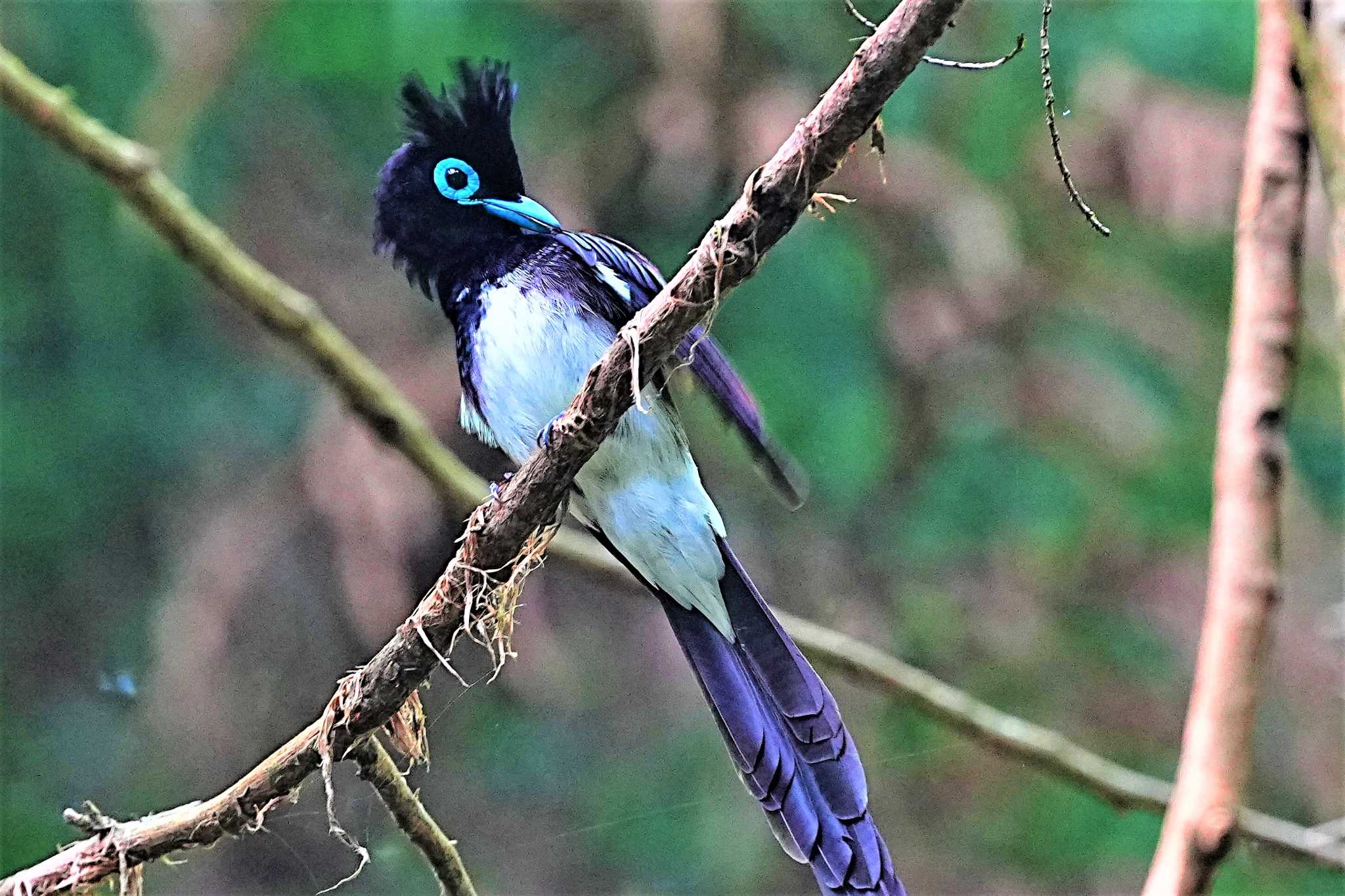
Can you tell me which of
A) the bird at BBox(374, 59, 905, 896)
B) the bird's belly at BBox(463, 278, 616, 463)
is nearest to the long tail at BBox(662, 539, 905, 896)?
the bird at BBox(374, 59, 905, 896)

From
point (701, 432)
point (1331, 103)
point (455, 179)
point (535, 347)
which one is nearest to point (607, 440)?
point (535, 347)

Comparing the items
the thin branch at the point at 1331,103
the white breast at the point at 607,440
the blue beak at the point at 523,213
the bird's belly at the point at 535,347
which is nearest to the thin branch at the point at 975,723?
the white breast at the point at 607,440

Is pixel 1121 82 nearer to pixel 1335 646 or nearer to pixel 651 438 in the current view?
pixel 1335 646

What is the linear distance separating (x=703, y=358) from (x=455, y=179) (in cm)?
27

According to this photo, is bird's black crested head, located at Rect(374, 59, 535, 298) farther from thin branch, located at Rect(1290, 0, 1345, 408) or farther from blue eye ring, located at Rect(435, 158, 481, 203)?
thin branch, located at Rect(1290, 0, 1345, 408)

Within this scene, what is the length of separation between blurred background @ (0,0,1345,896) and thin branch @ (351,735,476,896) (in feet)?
1.28

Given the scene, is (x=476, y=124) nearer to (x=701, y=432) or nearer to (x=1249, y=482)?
(x=701, y=432)

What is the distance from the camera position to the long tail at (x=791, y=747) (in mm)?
885

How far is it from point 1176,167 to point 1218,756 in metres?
1.21

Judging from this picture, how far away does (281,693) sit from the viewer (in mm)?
1473

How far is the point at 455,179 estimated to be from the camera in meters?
1.04

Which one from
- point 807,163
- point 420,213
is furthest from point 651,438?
point 807,163

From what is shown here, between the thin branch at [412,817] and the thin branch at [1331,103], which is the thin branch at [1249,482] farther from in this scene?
the thin branch at [412,817]

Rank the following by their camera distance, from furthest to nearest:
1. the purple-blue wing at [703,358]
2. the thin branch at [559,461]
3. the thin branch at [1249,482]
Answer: the purple-blue wing at [703,358]
the thin branch at [1249,482]
the thin branch at [559,461]
